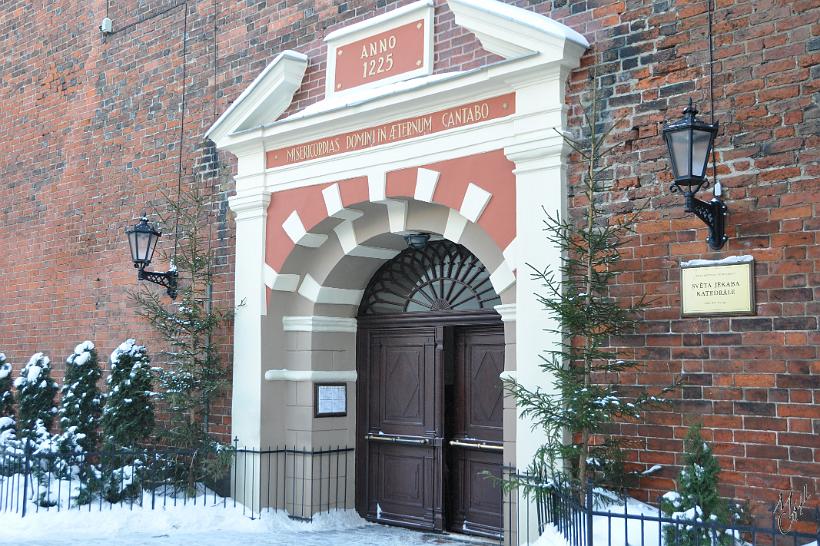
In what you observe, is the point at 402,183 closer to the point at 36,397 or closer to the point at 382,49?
the point at 382,49

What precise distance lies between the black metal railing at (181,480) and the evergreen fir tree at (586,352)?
2.76m

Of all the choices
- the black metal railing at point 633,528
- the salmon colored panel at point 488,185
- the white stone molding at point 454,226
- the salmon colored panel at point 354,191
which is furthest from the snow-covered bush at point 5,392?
the black metal railing at point 633,528

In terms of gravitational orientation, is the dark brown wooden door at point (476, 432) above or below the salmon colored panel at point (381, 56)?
below

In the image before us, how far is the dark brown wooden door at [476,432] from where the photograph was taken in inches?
312

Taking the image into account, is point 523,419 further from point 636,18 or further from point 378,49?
point 378,49

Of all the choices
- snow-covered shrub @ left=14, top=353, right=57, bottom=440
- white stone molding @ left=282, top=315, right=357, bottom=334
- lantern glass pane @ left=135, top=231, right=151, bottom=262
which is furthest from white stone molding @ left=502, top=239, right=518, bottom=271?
snow-covered shrub @ left=14, top=353, right=57, bottom=440

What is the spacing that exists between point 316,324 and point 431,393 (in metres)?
1.31

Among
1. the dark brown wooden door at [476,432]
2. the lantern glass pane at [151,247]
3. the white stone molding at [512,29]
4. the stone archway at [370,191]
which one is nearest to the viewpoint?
the white stone molding at [512,29]

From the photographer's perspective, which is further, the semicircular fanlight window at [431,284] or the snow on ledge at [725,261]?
the semicircular fanlight window at [431,284]

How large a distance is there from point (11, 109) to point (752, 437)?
10.8m

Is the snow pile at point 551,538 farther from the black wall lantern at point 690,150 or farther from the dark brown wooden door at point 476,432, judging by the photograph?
the black wall lantern at point 690,150

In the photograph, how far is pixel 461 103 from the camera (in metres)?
7.35

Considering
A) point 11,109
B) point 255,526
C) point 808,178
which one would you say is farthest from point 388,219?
point 11,109

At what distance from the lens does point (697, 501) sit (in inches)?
206
